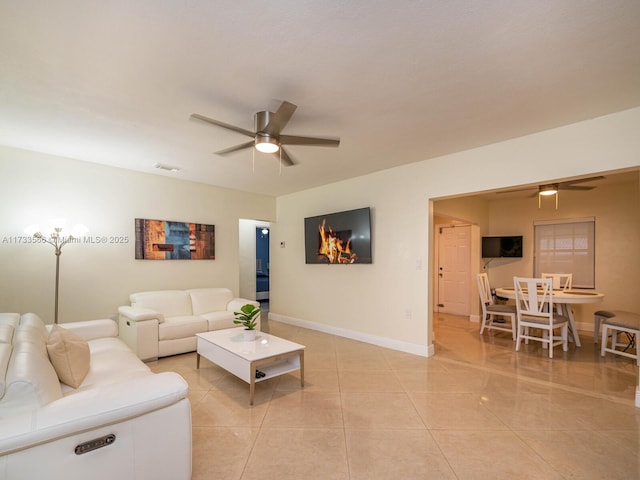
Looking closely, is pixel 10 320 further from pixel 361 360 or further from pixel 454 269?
pixel 454 269

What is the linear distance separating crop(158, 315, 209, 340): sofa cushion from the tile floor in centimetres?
31

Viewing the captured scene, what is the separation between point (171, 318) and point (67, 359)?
2.26m

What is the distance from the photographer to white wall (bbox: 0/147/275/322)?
3555 millimetres

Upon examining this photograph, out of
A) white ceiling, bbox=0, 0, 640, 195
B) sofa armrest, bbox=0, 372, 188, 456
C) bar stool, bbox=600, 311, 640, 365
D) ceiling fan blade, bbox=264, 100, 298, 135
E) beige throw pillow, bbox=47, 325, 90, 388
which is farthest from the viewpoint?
bar stool, bbox=600, 311, 640, 365

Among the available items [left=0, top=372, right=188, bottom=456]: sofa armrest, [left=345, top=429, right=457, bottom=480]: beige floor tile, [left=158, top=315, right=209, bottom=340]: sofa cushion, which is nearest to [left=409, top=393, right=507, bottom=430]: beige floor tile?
[left=345, top=429, right=457, bottom=480]: beige floor tile

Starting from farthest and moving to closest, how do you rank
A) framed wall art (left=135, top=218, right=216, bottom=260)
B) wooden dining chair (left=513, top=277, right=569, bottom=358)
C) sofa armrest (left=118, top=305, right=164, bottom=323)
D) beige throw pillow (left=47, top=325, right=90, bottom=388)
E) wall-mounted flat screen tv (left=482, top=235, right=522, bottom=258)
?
wall-mounted flat screen tv (left=482, top=235, right=522, bottom=258) → framed wall art (left=135, top=218, right=216, bottom=260) → wooden dining chair (left=513, top=277, right=569, bottom=358) → sofa armrest (left=118, top=305, right=164, bottom=323) → beige throw pillow (left=47, top=325, right=90, bottom=388)

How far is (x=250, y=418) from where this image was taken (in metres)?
2.41

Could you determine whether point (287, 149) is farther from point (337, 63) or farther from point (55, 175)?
point (55, 175)

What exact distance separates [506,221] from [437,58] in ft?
17.6

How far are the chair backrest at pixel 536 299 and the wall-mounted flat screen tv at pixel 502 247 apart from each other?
181cm

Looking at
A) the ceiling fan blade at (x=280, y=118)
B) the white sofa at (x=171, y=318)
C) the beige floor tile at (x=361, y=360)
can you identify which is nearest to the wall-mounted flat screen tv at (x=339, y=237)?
the beige floor tile at (x=361, y=360)

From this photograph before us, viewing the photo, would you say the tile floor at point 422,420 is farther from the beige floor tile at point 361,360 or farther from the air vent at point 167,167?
the air vent at point 167,167

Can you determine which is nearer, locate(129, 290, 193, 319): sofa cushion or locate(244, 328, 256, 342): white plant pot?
locate(244, 328, 256, 342): white plant pot

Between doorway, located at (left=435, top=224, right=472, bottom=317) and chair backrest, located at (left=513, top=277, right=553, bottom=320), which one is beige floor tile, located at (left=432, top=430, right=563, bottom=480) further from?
doorway, located at (left=435, top=224, right=472, bottom=317)
